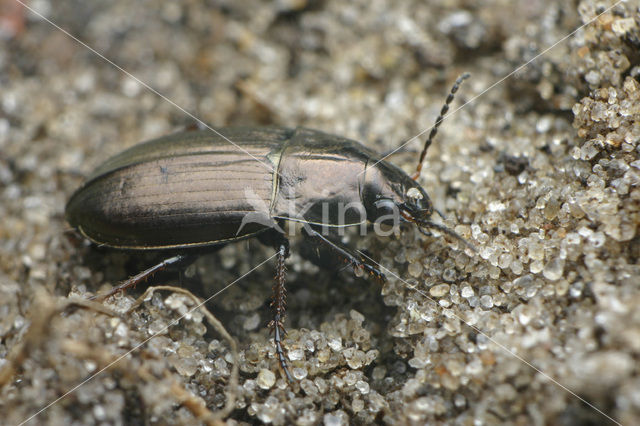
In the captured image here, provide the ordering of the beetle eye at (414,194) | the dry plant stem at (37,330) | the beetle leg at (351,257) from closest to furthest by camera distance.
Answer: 1. the dry plant stem at (37,330)
2. the beetle leg at (351,257)
3. the beetle eye at (414,194)

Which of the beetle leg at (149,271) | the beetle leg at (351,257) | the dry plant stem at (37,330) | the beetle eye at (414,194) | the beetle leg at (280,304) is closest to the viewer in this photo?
the dry plant stem at (37,330)

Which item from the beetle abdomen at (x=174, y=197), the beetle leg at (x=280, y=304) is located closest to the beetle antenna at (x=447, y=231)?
the beetle leg at (x=280, y=304)

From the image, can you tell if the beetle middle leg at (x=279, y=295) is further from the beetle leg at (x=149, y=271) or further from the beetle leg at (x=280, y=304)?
the beetle leg at (x=149, y=271)

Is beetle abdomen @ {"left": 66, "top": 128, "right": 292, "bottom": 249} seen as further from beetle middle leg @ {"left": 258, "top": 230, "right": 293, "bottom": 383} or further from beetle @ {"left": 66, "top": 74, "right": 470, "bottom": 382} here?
beetle middle leg @ {"left": 258, "top": 230, "right": 293, "bottom": 383}

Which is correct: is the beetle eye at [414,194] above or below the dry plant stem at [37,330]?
above

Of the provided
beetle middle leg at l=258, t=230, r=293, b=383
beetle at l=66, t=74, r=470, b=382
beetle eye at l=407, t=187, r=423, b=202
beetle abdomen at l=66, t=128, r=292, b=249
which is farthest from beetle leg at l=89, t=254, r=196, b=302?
beetle eye at l=407, t=187, r=423, b=202

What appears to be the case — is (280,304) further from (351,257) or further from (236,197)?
(236,197)

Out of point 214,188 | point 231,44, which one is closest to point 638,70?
point 214,188

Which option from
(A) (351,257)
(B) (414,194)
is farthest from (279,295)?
(B) (414,194)
